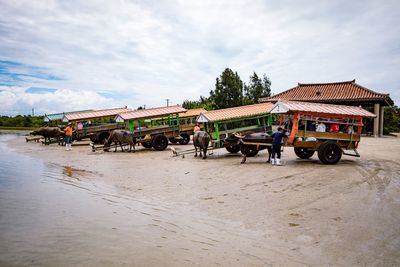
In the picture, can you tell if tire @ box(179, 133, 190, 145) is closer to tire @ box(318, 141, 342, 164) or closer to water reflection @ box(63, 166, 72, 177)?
water reflection @ box(63, 166, 72, 177)

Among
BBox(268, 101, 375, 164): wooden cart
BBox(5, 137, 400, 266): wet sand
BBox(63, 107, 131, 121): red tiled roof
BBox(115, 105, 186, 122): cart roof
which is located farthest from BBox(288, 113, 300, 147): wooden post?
BBox(63, 107, 131, 121): red tiled roof

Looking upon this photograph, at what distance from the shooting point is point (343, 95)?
25172 millimetres

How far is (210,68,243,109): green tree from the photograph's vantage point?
111ft

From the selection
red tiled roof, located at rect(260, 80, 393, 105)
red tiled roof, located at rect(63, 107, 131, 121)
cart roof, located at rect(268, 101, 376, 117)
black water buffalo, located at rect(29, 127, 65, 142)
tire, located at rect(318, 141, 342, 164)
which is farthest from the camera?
black water buffalo, located at rect(29, 127, 65, 142)

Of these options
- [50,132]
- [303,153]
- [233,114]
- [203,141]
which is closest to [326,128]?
[303,153]

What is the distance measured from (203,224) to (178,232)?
58 cm

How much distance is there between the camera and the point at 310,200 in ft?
21.6

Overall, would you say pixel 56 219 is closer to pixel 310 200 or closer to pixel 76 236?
pixel 76 236

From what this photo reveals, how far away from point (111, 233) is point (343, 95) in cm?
2491

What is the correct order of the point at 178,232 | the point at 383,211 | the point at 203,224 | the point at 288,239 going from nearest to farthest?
the point at 288,239 < the point at 178,232 < the point at 203,224 < the point at 383,211

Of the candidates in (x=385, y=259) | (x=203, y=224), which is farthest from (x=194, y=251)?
(x=385, y=259)

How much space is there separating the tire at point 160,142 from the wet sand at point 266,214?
24.4 feet

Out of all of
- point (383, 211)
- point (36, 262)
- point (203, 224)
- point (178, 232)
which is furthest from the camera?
point (383, 211)

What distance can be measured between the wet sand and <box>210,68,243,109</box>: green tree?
24.1 m
